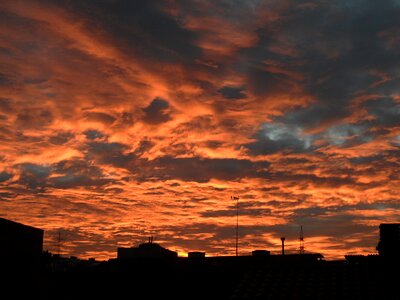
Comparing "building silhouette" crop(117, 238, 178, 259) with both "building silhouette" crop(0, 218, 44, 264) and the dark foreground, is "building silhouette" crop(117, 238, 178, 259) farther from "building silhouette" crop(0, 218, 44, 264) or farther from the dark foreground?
"building silhouette" crop(0, 218, 44, 264)

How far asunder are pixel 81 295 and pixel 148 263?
7448 millimetres

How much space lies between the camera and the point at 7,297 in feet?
130

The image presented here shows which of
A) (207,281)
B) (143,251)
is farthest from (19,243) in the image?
(143,251)

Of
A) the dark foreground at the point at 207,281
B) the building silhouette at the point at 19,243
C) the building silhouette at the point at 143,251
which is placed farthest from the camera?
the building silhouette at the point at 143,251

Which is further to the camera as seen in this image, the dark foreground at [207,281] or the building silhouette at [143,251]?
the building silhouette at [143,251]

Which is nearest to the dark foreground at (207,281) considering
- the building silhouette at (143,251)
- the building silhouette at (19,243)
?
the building silhouette at (19,243)

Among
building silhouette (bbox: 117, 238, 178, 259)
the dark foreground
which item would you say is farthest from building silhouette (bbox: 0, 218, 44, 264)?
building silhouette (bbox: 117, 238, 178, 259)

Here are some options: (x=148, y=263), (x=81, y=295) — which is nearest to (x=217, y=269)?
(x=148, y=263)

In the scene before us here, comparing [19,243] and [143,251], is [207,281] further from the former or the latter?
[143,251]

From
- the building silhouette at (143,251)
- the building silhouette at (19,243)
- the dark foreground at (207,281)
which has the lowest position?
the dark foreground at (207,281)

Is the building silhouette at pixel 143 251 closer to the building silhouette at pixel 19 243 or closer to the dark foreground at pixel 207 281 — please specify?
the dark foreground at pixel 207 281

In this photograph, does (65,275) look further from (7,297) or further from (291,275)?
(291,275)

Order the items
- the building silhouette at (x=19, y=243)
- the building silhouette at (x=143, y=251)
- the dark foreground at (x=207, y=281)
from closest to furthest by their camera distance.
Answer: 1. the dark foreground at (x=207, y=281)
2. the building silhouette at (x=19, y=243)
3. the building silhouette at (x=143, y=251)

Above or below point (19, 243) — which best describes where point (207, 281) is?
below
